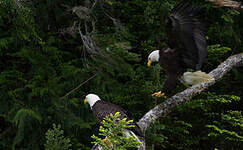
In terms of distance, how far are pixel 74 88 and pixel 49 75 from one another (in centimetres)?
51

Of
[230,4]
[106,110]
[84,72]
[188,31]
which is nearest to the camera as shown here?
[230,4]

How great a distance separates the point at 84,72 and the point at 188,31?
9.08ft

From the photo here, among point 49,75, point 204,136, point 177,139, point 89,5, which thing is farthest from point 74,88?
point 204,136

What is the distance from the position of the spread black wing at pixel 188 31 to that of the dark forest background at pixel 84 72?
3.71 ft

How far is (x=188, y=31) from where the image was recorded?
359cm

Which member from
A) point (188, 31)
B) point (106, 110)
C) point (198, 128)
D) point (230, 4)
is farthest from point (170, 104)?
point (198, 128)

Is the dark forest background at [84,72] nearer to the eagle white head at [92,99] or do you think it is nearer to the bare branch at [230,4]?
the eagle white head at [92,99]

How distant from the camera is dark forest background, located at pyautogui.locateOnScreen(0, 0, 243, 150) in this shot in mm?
5223

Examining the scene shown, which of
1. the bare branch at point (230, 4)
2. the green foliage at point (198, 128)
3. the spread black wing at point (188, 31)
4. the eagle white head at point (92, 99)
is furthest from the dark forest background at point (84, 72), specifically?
the bare branch at point (230, 4)

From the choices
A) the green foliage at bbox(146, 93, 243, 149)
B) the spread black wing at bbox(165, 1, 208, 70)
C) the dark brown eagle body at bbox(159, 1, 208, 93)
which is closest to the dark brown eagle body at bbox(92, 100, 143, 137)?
the green foliage at bbox(146, 93, 243, 149)

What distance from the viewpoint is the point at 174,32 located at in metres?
3.54

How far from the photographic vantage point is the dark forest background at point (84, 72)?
17.1 feet

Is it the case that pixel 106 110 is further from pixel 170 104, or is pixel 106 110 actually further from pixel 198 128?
pixel 198 128

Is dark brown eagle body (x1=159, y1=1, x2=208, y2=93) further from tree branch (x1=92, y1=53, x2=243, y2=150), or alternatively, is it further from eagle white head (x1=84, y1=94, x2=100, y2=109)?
eagle white head (x1=84, y1=94, x2=100, y2=109)
